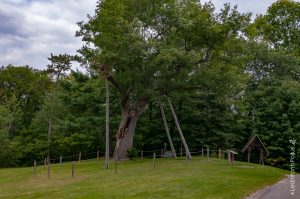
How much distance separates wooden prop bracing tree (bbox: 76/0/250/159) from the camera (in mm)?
28266

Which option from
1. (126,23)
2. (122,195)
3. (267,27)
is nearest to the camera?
(122,195)

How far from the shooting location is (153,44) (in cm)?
2791

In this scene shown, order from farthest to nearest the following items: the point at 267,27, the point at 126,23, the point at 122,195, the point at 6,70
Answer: the point at 6,70, the point at 267,27, the point at 126,23, the point at 122,195

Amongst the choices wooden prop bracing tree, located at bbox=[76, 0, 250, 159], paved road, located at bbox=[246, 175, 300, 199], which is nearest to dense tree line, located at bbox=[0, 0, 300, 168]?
wooden prop bracing tree, located at bbox=[76, 0, 250, 159]

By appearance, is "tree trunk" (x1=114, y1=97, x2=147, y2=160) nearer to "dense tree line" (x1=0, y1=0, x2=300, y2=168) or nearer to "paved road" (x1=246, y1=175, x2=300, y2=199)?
"dense tree line" (x1=0, y1=0, x2=300, y2=168)

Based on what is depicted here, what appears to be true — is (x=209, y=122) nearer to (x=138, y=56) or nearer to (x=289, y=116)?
(x=289, y=116)

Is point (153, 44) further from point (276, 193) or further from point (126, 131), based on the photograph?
point (276, 193)

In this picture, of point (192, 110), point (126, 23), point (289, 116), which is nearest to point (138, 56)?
point (126, 23)

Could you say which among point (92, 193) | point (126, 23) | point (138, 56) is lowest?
point (92, 193)

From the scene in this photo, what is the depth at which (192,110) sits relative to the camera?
3666 cm

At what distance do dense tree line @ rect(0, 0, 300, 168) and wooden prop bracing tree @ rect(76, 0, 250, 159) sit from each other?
82 mm

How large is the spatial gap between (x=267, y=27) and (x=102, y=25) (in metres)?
28.4

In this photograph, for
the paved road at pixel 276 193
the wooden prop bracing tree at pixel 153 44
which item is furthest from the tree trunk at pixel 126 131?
the paved road at pixel 276 193

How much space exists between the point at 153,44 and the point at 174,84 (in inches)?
175
